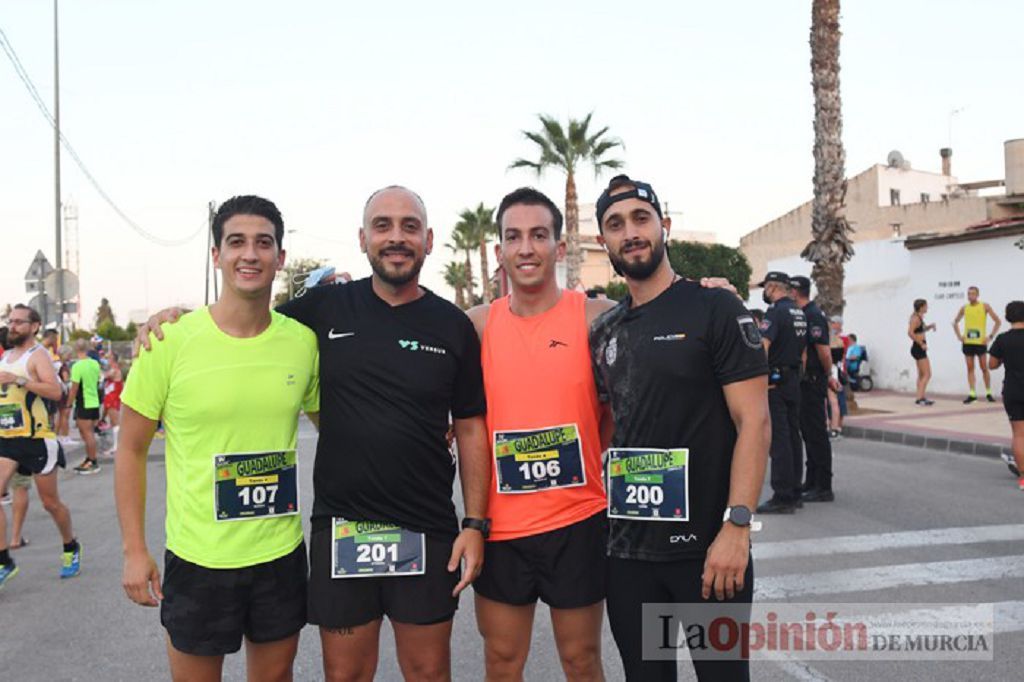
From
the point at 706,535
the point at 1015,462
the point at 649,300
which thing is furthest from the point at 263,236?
the point at 1015,462

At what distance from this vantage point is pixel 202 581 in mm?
2826

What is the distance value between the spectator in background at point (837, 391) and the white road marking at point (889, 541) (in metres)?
5.97

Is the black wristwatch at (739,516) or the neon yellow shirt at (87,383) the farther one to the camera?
the neon yellow shirt at (87,383)

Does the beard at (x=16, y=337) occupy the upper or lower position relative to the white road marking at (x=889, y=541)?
upper

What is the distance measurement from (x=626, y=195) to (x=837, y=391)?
1124 cm

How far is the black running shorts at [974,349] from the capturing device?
15422mm

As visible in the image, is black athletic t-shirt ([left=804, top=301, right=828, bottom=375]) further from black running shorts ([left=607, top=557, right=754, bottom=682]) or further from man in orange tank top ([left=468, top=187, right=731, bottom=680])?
black running shorts ([left=607, top=557, right=754, bottom=682])

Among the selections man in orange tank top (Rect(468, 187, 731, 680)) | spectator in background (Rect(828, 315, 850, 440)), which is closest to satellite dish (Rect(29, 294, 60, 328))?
spectator in background (Rect(828, 315, 850, 440))

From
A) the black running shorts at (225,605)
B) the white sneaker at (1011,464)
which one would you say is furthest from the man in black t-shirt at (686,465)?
the white sneaker at (1011,464)

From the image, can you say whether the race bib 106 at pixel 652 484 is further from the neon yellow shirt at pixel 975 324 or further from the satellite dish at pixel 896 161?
the satellite dish at pixel 896 161

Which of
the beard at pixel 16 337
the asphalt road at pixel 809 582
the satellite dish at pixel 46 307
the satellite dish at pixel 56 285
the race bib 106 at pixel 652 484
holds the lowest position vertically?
the asphalt road at pixel 809 582

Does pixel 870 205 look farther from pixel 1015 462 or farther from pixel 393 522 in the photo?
pixel 393 522

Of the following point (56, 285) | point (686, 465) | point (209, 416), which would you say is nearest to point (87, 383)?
point (56, 285)

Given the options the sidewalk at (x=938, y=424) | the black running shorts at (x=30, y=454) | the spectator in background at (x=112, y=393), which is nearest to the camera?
the black running shorts at (x=30, y=454)
